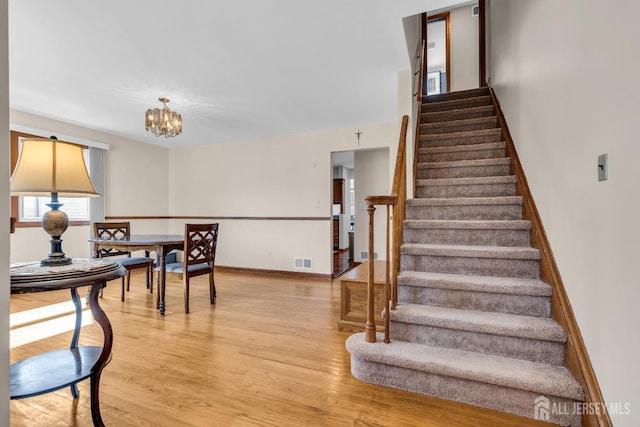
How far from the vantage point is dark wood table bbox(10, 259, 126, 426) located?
3.73 feet

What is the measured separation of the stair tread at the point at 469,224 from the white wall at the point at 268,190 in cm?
221

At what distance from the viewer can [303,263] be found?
15.9ft

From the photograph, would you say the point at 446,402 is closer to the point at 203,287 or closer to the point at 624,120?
the point at 624,120

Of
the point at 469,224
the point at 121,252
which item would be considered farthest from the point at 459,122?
the point at 121,252

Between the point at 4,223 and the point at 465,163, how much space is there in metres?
3.12

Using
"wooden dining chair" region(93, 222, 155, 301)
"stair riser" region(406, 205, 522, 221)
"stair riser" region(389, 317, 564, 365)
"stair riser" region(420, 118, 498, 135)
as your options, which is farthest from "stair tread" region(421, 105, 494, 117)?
"wooden dining chair" region(93, 222, 155, 301)

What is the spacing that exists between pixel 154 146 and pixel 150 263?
2.97m

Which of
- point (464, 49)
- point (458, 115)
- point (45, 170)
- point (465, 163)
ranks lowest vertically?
point (45, 170)

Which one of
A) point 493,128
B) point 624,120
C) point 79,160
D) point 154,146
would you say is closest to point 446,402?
point 624,120

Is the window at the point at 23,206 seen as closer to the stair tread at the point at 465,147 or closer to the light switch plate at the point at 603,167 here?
the stair tread at the point at 465,147

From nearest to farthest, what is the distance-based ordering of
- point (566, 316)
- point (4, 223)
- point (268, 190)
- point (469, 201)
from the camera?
point (4, 223) → point (566, 316) → point (469, 201) → point (268, 190)

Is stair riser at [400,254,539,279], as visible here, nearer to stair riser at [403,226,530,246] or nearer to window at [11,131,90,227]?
stair riser at [403,226,530,246]

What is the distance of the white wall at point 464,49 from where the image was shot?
5.13 metres

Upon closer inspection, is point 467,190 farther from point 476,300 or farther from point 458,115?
point 458,115
